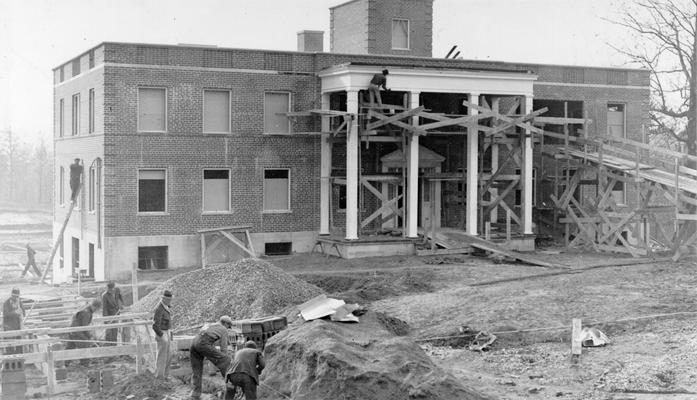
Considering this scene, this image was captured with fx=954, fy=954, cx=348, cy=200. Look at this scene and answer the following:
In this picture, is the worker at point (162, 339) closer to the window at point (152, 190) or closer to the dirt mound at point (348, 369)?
the dirt mound at point (348, 369)

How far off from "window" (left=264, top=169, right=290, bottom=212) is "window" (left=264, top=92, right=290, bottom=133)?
5.27 feet

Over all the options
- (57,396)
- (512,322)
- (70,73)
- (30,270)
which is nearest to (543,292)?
(512,322)

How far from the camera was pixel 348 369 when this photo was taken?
1641cm

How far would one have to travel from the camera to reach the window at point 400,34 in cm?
4403

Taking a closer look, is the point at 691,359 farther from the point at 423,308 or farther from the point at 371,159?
the point at 371,159

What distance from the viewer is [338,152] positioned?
37281 millimetres

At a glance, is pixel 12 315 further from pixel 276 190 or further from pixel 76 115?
pixel 76 115

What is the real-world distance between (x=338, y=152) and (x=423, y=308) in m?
13.5

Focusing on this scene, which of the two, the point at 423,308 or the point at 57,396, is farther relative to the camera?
the point at 423,308

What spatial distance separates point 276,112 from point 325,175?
3.05 m

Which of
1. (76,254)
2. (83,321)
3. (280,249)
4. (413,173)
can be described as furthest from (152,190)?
(83,321)

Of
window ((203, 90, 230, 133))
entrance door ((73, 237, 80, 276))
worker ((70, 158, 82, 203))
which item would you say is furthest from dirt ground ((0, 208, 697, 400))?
window ((203, 90, 230, 133))

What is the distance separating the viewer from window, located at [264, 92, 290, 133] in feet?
119

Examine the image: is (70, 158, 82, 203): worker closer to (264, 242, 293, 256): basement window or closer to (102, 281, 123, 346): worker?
(264, 242, 293, 256): basement window
